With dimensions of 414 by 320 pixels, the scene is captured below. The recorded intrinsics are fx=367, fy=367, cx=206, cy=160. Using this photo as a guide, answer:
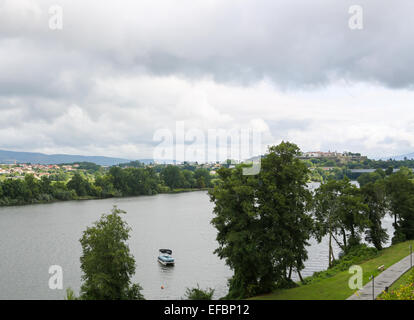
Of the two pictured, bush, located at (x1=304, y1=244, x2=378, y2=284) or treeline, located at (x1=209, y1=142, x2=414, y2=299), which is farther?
bush, located at (x1=304, y1=244, x2=378, y2=284)

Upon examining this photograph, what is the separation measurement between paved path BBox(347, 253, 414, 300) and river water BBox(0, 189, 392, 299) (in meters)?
10.0

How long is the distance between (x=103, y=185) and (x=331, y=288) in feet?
350

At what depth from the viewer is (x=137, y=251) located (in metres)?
49.4

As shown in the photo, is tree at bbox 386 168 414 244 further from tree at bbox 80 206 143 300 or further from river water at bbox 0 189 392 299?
tree at bbox 80 206 143 300

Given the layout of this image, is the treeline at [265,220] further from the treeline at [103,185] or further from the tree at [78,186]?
the tree at [78,186]

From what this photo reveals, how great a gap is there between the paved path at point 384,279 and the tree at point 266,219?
16.1ft

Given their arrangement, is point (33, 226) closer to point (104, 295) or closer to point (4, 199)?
point (4, 199)

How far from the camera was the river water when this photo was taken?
36062 millimetres

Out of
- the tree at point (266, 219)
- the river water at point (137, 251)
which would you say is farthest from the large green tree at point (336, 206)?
the tree at point (266, 219)

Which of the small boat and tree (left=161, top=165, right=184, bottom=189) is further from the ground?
tree (left=161, top=165, right=184, bottom=189)

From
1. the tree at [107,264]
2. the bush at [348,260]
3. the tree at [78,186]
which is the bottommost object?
the bush at [348,260]

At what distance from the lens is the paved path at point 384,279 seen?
76.4 feet

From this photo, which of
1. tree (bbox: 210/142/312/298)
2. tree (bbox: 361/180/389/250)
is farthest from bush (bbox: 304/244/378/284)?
tree (bbox: 210/142/312/298)
